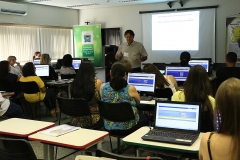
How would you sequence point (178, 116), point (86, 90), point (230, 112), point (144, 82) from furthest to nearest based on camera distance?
1. point (144, 82)
2. point (86, 90)
3. point (178, 116)
4. point (230, 112)

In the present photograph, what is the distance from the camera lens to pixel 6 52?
8406mm

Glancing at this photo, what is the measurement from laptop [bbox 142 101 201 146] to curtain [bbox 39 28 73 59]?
301 inches

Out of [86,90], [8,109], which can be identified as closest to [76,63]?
[8,109]

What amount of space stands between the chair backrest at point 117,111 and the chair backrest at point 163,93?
1057mm

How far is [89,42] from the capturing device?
10406mm

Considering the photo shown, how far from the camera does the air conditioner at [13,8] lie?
7.89m

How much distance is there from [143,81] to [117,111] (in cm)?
127

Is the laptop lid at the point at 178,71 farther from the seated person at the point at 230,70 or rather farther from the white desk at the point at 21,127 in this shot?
the white desk at the point at 21,127

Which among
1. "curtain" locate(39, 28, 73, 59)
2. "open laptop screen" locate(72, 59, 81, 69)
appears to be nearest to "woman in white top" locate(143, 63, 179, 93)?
"open laptop screen" locate(72, 59, 81, 69)

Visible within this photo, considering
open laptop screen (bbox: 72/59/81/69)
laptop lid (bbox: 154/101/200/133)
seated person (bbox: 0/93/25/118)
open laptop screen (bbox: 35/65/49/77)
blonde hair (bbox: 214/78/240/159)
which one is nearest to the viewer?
blonde hair (bbox: 214/78/240/159)

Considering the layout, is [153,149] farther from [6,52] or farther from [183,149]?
[6,52]

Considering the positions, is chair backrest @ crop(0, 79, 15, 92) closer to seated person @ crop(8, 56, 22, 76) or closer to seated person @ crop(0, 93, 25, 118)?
seated person @ crop(8, 56, 22, 76)

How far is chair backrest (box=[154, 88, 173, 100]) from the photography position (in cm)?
424

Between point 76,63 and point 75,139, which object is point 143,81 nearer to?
point 75,139
